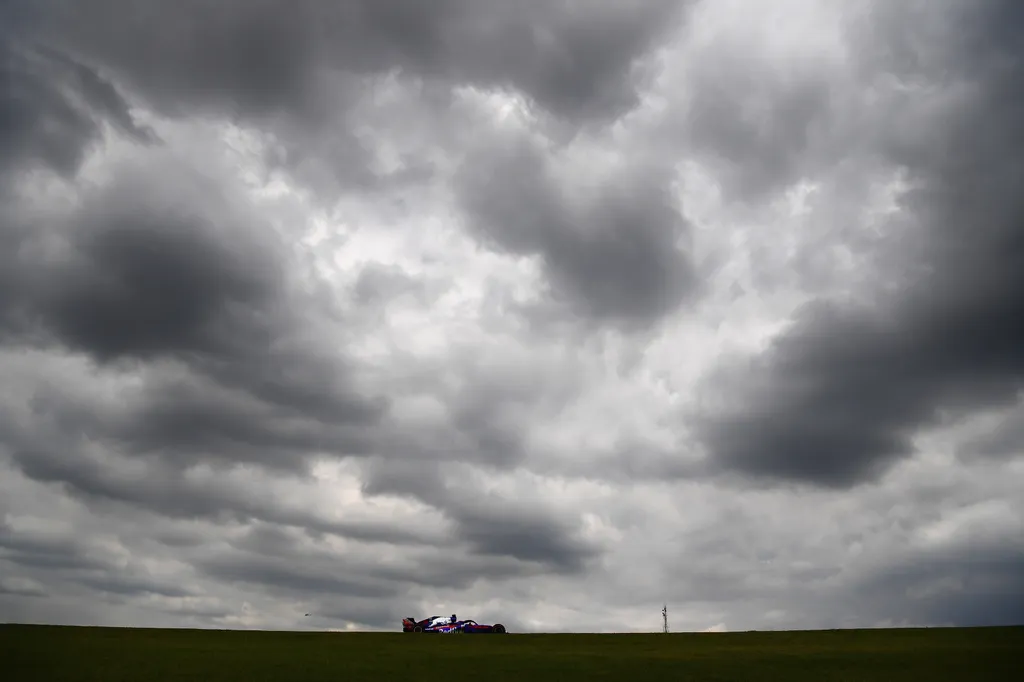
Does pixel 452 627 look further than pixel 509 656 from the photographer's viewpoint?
Yes

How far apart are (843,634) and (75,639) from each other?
62.2m

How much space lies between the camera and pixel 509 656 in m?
50.8

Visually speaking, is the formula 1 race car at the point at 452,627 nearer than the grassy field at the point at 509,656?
No

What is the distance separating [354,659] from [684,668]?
68.6 ft

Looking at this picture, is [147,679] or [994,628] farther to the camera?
[994,628]

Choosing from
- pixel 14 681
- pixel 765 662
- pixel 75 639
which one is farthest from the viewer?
pixel 75 639

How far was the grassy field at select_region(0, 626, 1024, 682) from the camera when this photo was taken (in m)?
42.3

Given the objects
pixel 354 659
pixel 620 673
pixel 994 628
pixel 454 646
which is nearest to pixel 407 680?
pixel 354 659

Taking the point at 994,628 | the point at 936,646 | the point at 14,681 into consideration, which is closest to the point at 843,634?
the point at 936,646

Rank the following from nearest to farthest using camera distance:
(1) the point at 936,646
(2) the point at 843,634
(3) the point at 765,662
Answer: (3) the point at 765,662
(1) the point at 936,646
(2) the point at 843,634

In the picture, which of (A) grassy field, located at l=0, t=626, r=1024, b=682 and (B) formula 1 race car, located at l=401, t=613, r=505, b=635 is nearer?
(A) grassy field, located at l=0, t=626, r=1024, b=682

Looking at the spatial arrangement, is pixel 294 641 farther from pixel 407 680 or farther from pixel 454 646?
pixel 407 680

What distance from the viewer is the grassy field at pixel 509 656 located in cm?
4228

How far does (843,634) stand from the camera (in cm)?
6303
